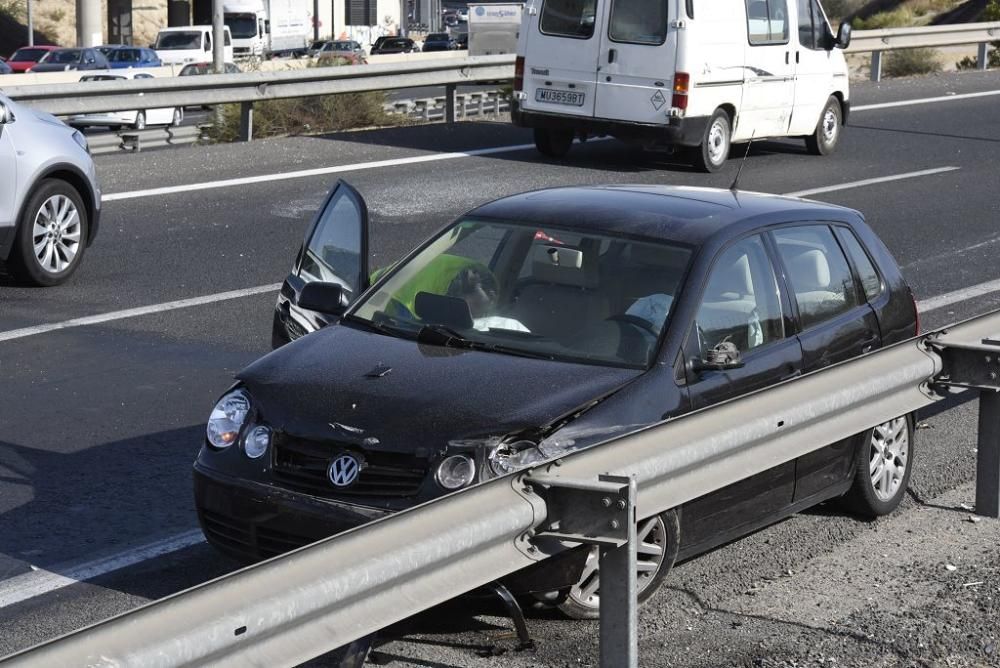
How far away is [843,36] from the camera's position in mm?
18094

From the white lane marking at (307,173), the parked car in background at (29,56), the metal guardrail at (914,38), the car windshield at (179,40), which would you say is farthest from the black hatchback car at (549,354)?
the car windshield at (179,40)

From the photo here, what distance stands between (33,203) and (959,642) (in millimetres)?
7547

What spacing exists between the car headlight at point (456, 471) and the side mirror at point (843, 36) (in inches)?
553

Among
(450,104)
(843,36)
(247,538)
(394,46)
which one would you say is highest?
(843,36)

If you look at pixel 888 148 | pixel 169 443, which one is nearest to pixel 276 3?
pixel 888 148

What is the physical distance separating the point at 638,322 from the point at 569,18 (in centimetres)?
1157

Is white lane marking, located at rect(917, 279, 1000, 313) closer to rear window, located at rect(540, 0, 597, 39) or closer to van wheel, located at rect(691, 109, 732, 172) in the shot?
van wheel, located at rect(691, 109, 732, 172)

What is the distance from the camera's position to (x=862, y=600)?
5.39m

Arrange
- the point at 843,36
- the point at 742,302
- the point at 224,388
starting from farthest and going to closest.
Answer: the point at 843,36 < the point at 224,388 < the point at 742,302

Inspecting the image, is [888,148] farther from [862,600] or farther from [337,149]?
[862,600]

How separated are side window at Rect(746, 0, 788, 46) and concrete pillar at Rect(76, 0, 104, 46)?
41.3m

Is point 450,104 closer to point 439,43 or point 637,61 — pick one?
point 637,61

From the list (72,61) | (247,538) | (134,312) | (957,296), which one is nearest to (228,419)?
(247,538)

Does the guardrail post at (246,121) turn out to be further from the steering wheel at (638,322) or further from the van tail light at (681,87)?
the steering wheel at (638,322)
